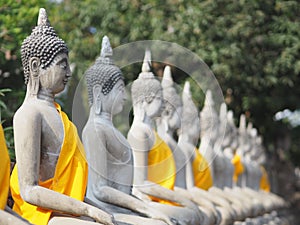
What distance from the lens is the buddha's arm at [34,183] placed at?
4566 millimetres

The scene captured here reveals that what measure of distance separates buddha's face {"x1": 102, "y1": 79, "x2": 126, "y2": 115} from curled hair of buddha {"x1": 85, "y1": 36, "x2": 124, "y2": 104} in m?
0.03

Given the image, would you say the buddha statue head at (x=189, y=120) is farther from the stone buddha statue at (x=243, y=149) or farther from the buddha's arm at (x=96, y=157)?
the stone buddha statue at (x=243, y=149)

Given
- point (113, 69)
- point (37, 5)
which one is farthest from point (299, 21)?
point (113, 69)

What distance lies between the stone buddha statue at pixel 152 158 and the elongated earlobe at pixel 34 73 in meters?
1.95

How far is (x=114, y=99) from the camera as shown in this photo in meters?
6.00

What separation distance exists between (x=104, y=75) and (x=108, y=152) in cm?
57


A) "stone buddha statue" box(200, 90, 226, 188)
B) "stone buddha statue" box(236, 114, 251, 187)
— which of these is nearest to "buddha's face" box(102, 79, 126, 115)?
"stone buddha statue" box(200, 90, 226, 188)

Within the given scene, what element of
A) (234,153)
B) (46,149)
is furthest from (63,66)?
(234,153)

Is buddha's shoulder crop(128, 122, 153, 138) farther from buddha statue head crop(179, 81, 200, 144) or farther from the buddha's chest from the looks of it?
the buddha's chest

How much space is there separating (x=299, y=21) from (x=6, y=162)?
36.1 feet

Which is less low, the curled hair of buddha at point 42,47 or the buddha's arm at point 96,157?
the curled hair of buddha at point 42,47

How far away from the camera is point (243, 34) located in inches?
561

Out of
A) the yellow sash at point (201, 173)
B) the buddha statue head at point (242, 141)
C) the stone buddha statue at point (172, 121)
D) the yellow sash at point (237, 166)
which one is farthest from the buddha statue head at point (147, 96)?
the buddha statue head at point (242, 141)

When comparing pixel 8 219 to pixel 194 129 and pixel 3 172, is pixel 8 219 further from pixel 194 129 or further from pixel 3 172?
pixel 194 129
